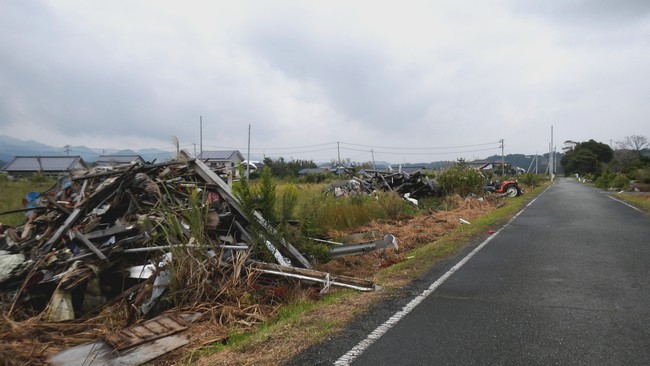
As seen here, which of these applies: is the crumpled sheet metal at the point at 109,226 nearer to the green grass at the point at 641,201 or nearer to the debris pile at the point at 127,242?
the debris pile at the point at 127,242

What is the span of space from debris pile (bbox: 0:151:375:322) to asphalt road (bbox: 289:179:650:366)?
1470 millimetres

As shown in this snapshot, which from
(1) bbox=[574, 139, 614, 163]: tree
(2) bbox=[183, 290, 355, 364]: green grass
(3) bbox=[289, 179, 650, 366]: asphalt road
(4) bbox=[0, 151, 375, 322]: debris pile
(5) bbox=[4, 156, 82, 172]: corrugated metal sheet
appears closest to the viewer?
(3) bbox=[289, 179, 650, 366]: asphalt road

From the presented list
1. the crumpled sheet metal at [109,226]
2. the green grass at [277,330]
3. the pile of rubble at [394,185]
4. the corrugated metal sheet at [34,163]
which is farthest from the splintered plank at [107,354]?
the corrugated metal sheet at [34,163]

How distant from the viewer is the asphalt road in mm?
3613

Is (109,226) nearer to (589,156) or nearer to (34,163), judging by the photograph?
(34,163)

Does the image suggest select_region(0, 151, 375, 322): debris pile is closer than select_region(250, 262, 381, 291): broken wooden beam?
Yes

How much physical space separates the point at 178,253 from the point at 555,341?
14.5 ft

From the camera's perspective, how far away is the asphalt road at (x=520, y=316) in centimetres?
361

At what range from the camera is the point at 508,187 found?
28688mm

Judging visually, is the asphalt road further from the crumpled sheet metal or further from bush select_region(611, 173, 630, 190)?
bush select_region(611, 173, 630, 190)

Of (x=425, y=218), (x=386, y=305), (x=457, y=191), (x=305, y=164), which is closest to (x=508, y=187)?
(x=457, y=191)

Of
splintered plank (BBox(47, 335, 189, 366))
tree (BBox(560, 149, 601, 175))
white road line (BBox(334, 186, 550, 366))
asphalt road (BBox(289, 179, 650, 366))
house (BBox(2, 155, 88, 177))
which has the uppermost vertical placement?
tree (BBox(560, 149, 601, 175))

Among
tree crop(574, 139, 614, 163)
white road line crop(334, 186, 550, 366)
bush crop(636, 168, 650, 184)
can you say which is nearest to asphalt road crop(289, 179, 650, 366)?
white road line crop(334, 186, 550, 366)

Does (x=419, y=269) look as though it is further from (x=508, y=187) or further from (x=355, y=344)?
(x=508, y=187)
